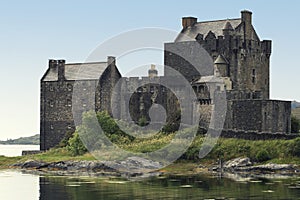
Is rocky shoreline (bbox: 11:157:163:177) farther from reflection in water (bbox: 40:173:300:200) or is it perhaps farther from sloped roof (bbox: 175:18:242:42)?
sloped roof (bbox: 175:18:242:42)

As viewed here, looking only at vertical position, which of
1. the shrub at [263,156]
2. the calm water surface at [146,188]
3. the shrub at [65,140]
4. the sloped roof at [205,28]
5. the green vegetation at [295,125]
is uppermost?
the sloped roof at [205,28]

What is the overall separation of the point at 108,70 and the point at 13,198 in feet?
119

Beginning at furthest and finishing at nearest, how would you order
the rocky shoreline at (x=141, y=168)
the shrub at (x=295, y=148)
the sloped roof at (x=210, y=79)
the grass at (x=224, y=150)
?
the sloped roof at (x=210, y=79) → the grass at (x=224, y=150) → the shrub at (x=295, y=148) → the rocky shoreline at (x=141, y=168)

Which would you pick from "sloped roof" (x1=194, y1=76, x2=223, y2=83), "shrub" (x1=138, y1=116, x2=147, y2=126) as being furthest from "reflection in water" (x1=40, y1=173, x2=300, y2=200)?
"shrub" (x1=138, y1=116, x2=147, y2=126)

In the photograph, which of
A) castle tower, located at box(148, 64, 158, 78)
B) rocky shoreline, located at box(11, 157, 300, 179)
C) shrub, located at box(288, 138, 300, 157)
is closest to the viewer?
rocky shoreline, located at box(11, 157, 300, 179)

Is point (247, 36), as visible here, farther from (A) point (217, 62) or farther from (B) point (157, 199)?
(B) point (157, 199)

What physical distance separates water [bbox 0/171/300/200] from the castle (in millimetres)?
19010

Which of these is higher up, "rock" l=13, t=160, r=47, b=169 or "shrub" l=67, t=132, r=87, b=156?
"shrub" l=67, t=132, r=87, b=156

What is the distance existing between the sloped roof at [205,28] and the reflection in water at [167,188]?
25339 mm

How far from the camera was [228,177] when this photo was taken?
61312 millimetres

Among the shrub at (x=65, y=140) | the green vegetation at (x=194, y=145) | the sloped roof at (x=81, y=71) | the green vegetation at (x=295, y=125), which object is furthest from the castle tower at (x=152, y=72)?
the green vegetation at (x=295, y=125)

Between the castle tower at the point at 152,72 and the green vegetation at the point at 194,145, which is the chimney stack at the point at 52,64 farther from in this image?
the castle tower at the point at 152,72

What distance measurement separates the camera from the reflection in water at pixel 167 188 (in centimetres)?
4956

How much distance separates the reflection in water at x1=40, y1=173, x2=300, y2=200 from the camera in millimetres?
49562
